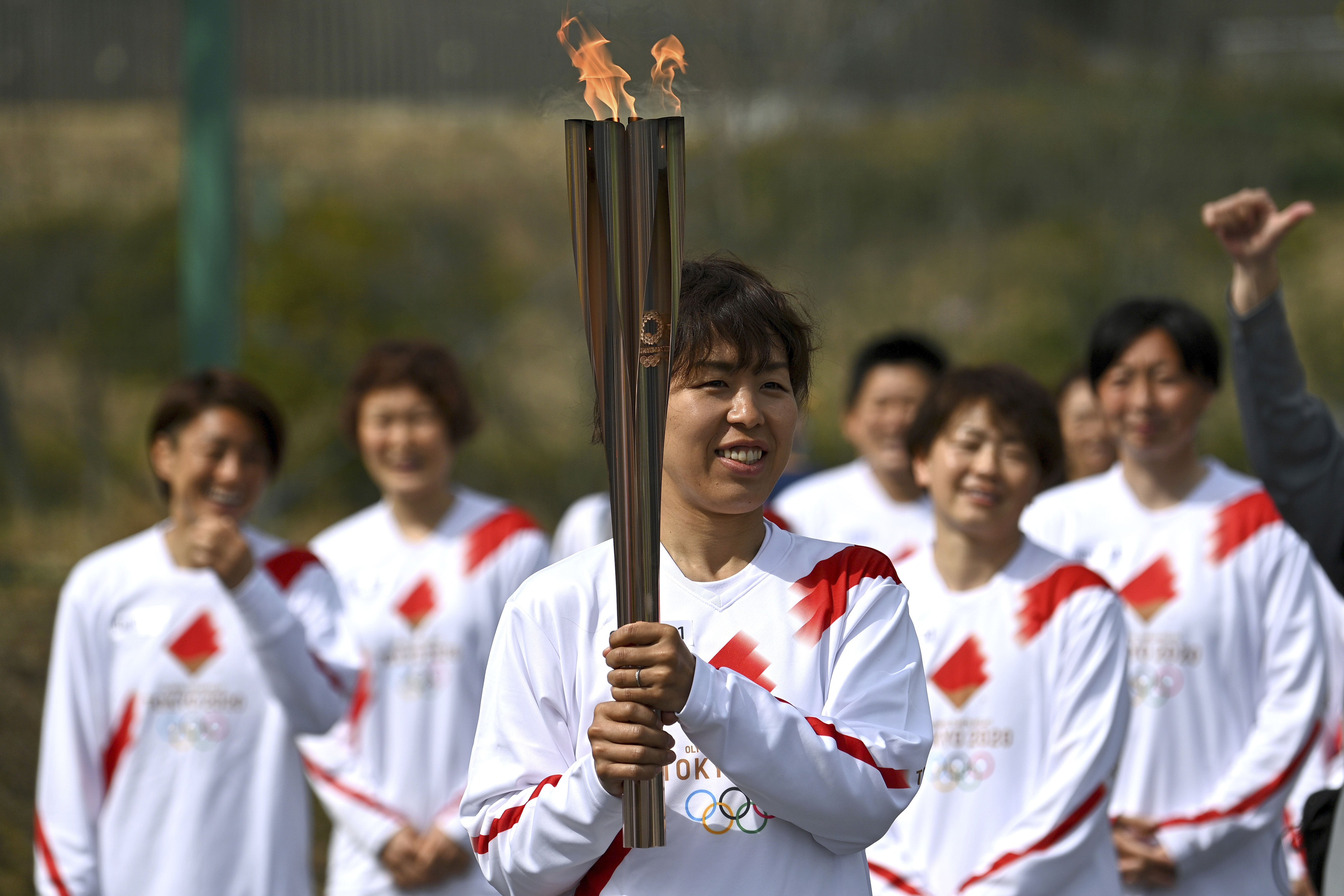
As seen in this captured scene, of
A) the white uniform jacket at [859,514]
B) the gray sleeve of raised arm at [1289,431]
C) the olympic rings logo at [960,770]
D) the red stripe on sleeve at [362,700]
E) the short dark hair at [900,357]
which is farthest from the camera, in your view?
the short dark hair at [900,357]

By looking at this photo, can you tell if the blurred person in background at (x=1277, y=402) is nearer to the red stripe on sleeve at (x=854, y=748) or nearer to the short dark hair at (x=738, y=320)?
the short dark hair at (x=738, y=320)

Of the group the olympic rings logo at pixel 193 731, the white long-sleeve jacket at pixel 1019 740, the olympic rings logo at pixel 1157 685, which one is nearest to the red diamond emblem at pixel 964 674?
the white long-sleeve jacket at pixel 1019 740

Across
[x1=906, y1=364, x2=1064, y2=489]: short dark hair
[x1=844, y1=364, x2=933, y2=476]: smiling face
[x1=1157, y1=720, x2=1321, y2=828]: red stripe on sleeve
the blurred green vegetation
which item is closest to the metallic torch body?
[x1=906, y1=364, x2=1064, y2=489]: short dark hair

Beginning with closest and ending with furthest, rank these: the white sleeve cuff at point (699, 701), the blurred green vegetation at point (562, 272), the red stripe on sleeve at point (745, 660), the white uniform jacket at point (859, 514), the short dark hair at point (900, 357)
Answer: the white sleeve cuff at point (699, 701) < the red stripe on sleeve at point (745, 660) < the white uniform jacket at point (859, 514) < the short dark hair at point (900, 357) < the blurred green vegetation at point (562, 272)

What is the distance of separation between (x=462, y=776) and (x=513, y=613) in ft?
6.36

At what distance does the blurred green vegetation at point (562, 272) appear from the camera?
6.05 meters

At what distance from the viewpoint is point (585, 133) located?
5.19ft

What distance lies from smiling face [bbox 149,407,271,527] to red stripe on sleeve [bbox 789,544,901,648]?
6.00 feet

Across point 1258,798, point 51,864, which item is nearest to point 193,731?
point 51,864

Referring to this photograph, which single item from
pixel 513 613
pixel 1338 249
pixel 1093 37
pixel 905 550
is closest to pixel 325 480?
pixel 905 550

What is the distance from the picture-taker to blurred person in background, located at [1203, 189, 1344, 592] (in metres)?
2.43

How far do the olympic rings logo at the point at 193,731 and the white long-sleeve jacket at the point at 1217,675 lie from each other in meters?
2.00

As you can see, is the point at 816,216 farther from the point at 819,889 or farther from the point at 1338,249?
the point at 819,889

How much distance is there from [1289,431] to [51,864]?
8.64 feet
